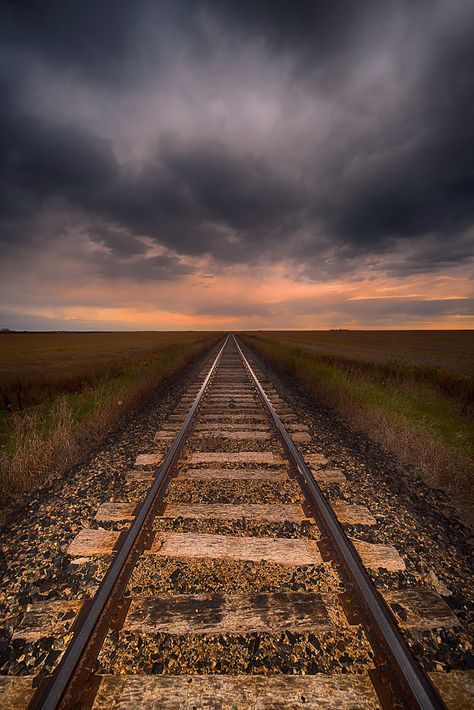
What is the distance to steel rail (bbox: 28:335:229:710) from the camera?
1729 millimetres

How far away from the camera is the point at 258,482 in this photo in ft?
14.5

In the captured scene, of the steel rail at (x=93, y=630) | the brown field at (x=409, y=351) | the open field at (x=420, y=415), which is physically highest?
the steel rail at (x=93, y=630)

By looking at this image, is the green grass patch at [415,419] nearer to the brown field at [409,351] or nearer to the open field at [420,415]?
the open field at [420,415]

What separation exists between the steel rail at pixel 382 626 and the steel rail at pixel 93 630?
191 centimetres

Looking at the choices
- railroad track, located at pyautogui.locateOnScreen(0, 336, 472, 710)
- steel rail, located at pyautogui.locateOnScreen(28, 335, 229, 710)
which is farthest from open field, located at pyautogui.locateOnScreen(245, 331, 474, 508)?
steel rail, located at pyautogui.locateOnScreen(28, 335, 229, 710)

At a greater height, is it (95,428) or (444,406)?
(95,428)

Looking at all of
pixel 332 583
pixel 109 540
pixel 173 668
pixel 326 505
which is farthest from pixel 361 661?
pixel 109 540

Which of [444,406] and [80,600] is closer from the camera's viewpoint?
[80,600]

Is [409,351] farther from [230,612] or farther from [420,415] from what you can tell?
[230,612]

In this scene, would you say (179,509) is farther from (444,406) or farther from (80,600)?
(444,406)

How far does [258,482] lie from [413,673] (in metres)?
2.71

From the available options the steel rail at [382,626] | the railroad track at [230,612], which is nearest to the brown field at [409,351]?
the steel rail at [382,626]

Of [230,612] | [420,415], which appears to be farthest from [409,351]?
[230,612]

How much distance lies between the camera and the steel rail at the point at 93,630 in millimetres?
1729
